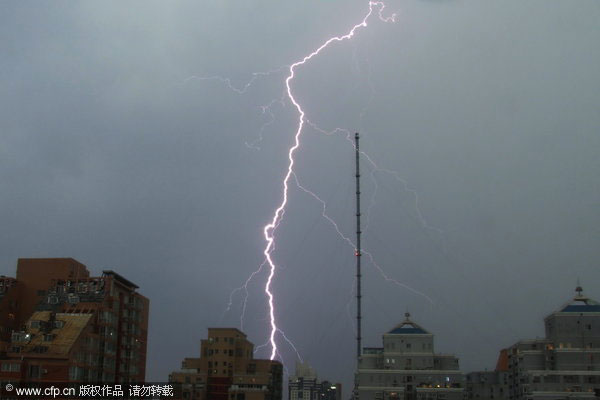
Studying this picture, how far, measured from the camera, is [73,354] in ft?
172

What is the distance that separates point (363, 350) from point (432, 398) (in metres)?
11.5

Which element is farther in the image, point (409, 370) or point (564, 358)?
point (409, 370)

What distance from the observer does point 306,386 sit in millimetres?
187875

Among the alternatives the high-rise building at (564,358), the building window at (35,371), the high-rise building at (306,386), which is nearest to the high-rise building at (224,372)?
the high-rise building at (564,358)

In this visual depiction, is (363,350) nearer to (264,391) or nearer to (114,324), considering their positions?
(264,391)

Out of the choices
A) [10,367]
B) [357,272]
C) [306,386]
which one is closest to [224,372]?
[357,272]

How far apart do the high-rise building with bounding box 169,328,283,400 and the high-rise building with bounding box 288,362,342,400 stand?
304 feet

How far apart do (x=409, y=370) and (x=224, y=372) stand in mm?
27726

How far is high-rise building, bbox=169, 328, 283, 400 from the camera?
8419cm

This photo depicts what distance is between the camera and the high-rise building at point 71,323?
5216cm

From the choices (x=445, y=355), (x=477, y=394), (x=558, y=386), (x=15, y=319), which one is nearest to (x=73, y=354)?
(x=15, y=319)

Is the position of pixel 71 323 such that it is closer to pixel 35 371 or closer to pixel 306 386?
pixel 35 371

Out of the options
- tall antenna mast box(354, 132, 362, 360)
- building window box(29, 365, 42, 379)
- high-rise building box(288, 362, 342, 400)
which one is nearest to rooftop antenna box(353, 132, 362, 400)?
tall antenna mast box(354, 132, 362, 360)

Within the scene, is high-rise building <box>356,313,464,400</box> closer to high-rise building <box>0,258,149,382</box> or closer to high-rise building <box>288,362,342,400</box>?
high-rise building <box>0,258,149,382</box>
